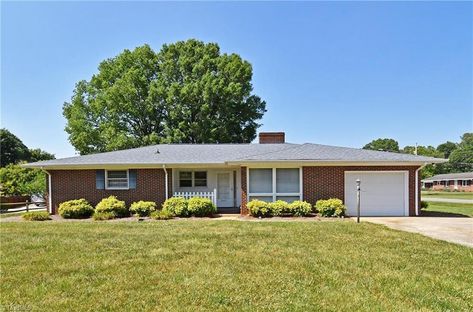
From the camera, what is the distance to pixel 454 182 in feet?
207

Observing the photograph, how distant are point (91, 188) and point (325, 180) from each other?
1111cm

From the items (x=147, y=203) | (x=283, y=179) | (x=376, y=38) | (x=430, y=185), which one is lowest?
(x=430, y=185)

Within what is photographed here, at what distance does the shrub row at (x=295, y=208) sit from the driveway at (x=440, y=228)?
1706 millimetres

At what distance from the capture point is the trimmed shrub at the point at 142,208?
49.3 ft

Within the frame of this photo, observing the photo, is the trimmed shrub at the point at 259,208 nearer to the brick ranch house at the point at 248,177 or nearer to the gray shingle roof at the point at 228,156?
the brick ranch house at the point at 248,177

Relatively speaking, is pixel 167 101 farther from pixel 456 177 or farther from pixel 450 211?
pixel 456 177

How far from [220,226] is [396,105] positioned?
20801mm

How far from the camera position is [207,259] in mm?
6930

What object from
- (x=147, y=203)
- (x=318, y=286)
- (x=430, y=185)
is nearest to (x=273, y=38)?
(x=147, y=203)

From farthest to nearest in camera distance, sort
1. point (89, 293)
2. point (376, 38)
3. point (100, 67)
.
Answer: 1. point (100, 67)
2. point (376, 38)
3. point (89, 293)

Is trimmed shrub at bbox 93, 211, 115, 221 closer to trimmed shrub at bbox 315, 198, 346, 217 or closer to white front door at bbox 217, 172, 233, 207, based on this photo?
white front door at bbox 217, 172, 233, 207

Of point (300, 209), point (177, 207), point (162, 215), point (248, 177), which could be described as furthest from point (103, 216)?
point (300, 209)

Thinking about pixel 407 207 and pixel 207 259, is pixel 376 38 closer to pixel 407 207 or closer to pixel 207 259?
pixel 407 207

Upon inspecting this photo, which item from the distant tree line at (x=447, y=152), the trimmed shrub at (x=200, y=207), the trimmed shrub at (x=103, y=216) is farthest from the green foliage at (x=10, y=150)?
the distant tree line at (x=447, y=152)
